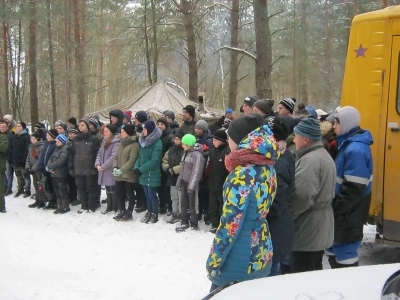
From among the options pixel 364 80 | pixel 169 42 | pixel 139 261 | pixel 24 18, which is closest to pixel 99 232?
pixel 139 261

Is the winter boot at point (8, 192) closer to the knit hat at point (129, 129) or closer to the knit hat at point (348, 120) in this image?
the knit hat at point (129, 129)

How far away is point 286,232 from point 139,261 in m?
3.22

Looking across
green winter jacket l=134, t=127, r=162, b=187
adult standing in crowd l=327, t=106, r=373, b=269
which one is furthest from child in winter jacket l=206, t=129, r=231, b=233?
adult standing in crowd l=327, t=106, r=373, b=269

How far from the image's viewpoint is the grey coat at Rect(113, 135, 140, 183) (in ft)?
27.2

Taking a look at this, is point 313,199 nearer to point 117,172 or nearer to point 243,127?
point 243,127

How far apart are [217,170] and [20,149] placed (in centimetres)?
609

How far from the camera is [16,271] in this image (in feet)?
19.1

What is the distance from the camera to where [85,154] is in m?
8.96

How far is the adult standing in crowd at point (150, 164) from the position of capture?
318 inches

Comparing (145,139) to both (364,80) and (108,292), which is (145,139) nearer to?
(108,292)

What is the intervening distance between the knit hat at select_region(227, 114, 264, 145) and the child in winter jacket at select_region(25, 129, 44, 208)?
7559 millimetres

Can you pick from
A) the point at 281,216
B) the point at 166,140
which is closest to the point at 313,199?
the point at 281,216

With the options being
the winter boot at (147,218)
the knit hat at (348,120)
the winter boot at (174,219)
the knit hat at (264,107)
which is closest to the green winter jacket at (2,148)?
the winter boot at (147,218)

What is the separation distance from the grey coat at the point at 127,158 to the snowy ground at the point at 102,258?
834 mm
